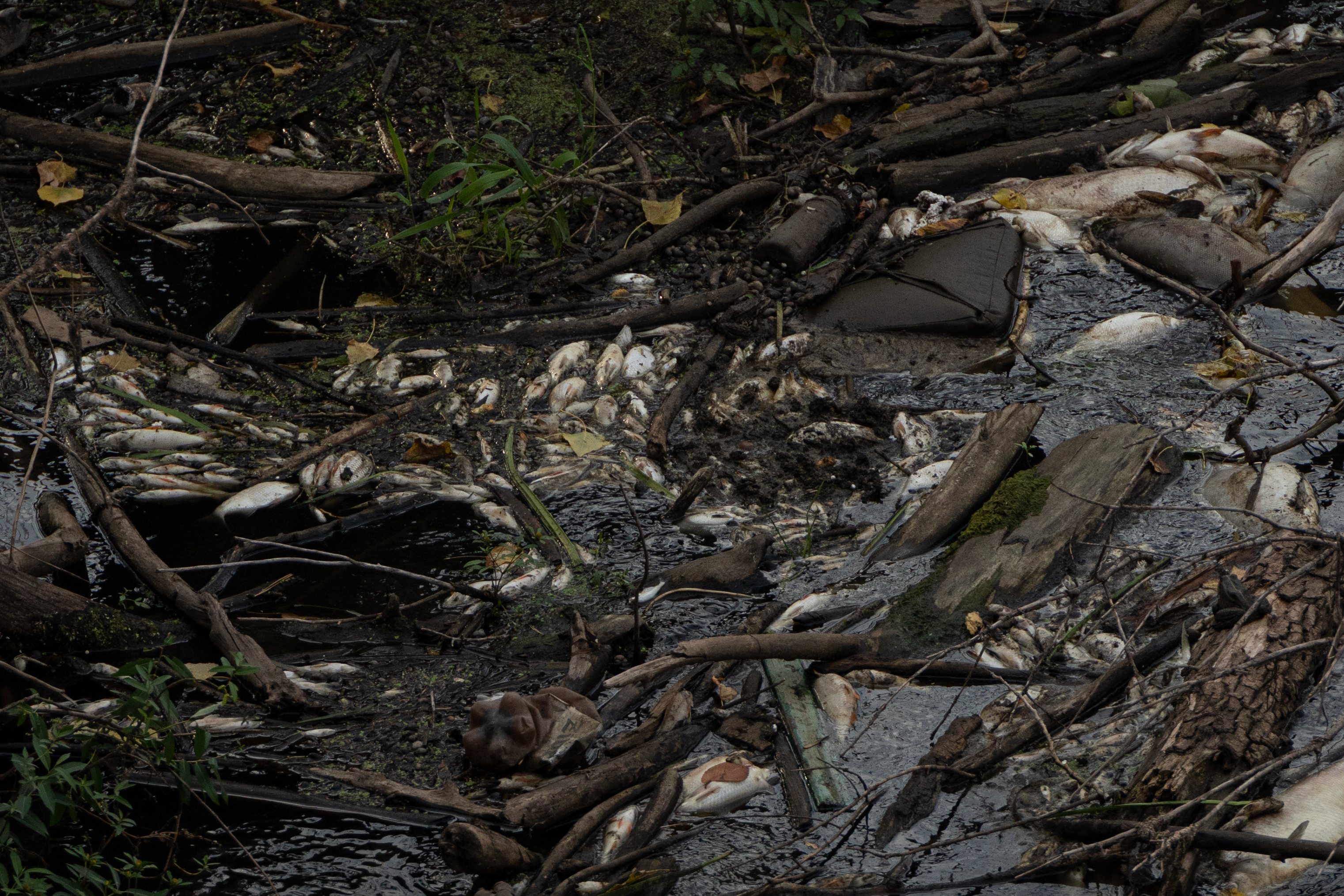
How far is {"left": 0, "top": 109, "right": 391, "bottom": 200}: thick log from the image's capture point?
5.14 metres

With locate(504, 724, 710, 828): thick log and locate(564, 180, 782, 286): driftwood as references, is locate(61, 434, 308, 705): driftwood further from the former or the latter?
Result: locate(564, 180, 782, 286): driftwood

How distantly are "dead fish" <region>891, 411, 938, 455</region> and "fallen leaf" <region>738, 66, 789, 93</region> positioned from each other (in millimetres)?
2604

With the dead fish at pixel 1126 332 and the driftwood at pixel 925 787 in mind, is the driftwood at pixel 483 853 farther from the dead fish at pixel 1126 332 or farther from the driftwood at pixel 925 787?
the dead fish at pixel 1126 332

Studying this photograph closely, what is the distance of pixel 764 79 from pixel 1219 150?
2260 mm

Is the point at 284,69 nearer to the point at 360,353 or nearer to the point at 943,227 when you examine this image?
the point at 360,353

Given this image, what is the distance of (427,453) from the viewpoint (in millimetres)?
3693

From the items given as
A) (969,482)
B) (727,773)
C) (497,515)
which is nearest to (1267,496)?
(969,482)

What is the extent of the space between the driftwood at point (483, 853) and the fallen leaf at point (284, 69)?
5002 mm

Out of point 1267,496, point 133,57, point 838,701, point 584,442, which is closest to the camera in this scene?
point 838,701

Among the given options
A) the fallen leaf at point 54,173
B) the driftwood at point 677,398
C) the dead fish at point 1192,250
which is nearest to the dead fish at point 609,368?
the driftwood at point 677,398

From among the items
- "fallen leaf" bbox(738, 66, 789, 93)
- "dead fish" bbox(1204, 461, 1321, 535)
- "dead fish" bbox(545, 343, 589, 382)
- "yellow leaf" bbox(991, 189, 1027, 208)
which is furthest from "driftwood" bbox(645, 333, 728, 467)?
"fallen leaf" bbox(738, 66, 789, 93)

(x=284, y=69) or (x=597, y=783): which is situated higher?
(x=284, y=69)

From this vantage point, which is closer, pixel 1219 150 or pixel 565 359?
pixel 565 359

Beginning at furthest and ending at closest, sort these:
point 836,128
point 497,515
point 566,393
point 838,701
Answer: point 836,128 → point 566,393 → point 497,515 → point 838,701
